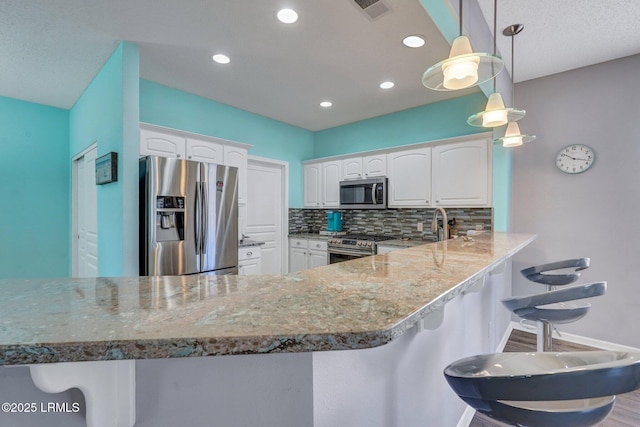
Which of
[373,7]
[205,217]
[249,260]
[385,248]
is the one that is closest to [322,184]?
[385,248]

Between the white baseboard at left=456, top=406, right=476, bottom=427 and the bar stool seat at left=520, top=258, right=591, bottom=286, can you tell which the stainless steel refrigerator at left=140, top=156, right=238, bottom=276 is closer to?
the white baseboard at left=456, top=406, right=476, bottom=427

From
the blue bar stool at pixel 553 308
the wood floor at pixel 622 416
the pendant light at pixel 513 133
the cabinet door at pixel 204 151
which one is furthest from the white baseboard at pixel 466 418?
the cabinet door at pixel 204 151

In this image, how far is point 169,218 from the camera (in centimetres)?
259

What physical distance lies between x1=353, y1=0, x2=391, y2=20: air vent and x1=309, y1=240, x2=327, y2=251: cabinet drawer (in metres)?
2.86

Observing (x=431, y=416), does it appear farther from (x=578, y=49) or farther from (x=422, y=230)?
(x=578, y=49)

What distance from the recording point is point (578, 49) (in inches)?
101

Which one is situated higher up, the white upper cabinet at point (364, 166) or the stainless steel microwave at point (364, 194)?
the white upper cabinet at point (364, 166)

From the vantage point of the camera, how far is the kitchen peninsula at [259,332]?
458 mm

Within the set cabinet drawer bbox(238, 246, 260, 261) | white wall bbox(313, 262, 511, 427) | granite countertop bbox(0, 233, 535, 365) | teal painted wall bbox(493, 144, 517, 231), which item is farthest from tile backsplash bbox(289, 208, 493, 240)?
granite countertop bbox(0, 233, 535, 365)

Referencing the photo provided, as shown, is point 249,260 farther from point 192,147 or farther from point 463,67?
point 463,67

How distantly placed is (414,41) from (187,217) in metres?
2.49

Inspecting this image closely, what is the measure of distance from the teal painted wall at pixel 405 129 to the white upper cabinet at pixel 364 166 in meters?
0.38

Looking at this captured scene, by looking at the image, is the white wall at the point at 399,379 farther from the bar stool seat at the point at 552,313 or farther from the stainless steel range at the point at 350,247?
the stainless steel range at the point at 350,247

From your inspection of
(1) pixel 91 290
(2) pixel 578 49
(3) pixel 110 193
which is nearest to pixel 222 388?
(1) pixel 91 290
